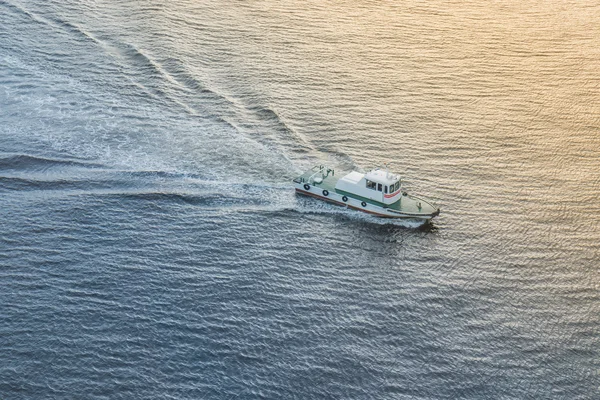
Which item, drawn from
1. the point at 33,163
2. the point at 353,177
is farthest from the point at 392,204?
the point at 33,163

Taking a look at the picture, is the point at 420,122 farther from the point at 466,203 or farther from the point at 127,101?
the point at 127,101

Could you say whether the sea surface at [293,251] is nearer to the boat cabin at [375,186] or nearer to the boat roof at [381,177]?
the boat cabin at [375,186]

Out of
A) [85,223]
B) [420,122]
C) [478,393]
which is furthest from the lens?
[420,122]

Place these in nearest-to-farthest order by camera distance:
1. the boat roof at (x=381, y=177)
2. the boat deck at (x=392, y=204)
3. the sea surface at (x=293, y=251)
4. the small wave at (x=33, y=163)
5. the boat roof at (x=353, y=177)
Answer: the sea surface at (x=293, y=251), the boat deck at (x=392, y=204), the boat roof at (x=381, y=177), the boat roof at (x=353, y=177), the small wave at (x=33, y=163)

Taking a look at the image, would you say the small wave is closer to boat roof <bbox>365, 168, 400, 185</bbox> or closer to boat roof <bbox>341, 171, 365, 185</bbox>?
boat roof <bbox>341, 171, 365, 185</bbox>

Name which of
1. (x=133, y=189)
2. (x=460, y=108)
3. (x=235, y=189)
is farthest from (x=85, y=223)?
(x=460, y=108)

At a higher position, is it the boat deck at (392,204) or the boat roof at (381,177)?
the boat roof at (381,177)

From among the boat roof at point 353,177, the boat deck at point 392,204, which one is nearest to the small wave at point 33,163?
the boat deck at point 392,204

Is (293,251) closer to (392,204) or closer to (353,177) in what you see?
(353,177)
